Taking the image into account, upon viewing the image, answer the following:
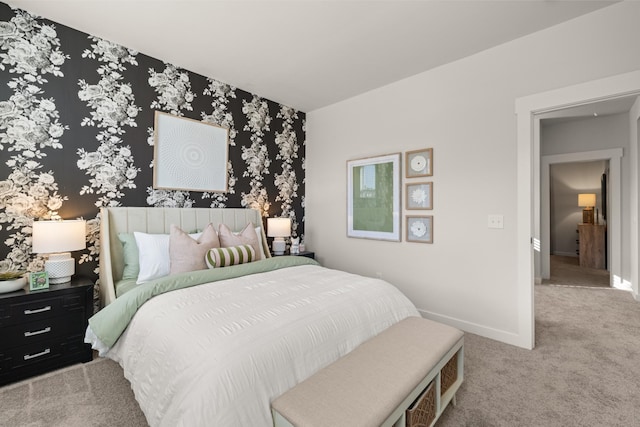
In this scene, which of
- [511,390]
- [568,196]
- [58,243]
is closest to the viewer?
[511,390]

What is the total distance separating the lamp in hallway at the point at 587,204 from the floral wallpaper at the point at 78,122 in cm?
735

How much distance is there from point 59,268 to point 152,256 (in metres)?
0.63

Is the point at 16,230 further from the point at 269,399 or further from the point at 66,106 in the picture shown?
the point at 269,399

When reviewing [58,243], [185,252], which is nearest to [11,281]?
[58,243]

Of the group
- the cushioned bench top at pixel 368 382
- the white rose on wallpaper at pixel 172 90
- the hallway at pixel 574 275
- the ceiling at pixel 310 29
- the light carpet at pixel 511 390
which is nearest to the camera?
the cushioned bench top at pixel 368 382

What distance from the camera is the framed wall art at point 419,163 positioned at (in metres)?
3.18

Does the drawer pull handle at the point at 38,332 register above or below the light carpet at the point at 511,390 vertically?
above

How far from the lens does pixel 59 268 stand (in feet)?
7.43

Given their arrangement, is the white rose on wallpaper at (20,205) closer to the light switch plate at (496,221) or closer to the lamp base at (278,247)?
the lamp base at (278,247)

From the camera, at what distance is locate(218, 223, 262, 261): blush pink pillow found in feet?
9.65

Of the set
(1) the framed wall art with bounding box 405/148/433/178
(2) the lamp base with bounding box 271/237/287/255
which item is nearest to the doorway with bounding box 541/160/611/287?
(1) the framed wall art with bounding box 405/148/433/178

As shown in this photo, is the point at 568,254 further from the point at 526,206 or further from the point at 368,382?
the point at 368,382

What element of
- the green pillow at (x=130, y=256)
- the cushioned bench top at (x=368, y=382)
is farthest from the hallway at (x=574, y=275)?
the green pillow at (x=130, y=256)

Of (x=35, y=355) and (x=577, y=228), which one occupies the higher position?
(x=577, y=228)
